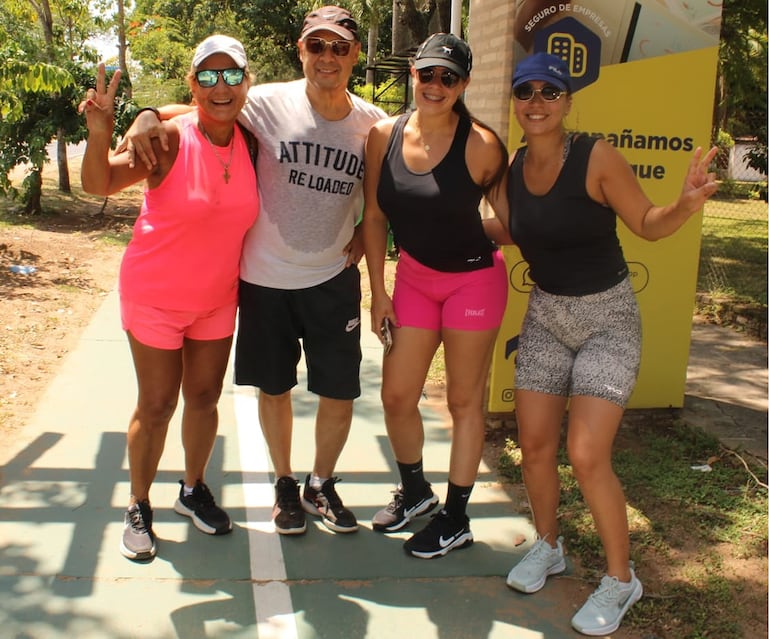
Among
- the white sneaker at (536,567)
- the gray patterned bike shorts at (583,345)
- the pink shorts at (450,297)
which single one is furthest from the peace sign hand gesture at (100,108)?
the white sneaker at (536,567)

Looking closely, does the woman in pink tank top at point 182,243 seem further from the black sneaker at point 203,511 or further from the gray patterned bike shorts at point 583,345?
the gray patterned bike shorts at point 583,345

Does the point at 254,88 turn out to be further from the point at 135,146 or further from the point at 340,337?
the point at 340,337

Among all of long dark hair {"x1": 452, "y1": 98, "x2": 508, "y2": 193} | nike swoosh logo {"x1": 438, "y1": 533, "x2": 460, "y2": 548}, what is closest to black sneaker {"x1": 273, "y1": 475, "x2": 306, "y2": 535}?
nike swoosh logo {"x1": 438, "y1": 533, "x2": 460, "y2": 548}

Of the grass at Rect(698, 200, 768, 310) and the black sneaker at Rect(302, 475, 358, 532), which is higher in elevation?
the grass at Rect(698, 200, 768, 310)

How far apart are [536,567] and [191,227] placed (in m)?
2.03

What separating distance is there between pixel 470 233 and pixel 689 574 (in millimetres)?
1797

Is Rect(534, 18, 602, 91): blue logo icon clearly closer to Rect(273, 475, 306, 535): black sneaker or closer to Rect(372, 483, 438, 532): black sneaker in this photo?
Rect(372, 483, 438, 532): black sneaker

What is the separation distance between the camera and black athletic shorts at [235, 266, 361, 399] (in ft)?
12.0

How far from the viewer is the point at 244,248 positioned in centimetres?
361

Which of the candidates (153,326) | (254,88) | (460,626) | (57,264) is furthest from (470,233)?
(57,264)

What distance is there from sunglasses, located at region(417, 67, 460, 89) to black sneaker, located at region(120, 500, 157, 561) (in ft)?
7.34

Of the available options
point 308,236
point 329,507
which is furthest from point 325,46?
point 329,507

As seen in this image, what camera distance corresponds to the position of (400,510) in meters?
4.08

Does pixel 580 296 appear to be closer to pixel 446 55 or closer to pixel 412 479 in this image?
pixel 446 55
